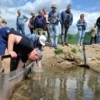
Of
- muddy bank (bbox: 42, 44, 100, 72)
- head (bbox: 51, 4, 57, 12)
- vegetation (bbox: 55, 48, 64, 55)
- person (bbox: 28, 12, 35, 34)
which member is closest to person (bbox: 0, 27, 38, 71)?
muddy bank (bbox: 42, 44, 100, 72)

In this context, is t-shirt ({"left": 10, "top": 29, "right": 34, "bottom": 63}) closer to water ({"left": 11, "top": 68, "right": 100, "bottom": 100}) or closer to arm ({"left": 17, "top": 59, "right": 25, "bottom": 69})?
arm ({"left": 17, "top": 59, "right": 25, "bottom": 69})

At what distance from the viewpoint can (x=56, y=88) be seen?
9.04 m

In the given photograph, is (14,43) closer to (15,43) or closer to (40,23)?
(15,43)

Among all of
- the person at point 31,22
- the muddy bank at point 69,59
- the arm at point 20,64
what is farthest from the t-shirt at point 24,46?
the person at point 31,22

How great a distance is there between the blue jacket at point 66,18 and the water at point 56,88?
4900 millimetres

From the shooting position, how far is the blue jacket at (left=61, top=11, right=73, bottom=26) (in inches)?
612

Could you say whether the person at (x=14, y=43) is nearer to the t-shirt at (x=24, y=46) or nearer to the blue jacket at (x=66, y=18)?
the t-shirt at (x=24, y=46)

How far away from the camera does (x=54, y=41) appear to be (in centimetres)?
1552

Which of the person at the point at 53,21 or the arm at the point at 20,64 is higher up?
the person at the point at 53,21

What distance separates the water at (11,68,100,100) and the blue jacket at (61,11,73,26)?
490 centimetres

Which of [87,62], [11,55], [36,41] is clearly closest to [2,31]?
[11,55]

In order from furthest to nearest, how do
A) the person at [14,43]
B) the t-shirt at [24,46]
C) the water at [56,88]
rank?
1. the water at [56,88]
2. the t-shirt at [24,46]
3. the person at [14,43]

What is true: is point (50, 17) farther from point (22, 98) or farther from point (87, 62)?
point (22, 98)

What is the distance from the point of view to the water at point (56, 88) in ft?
25.6
